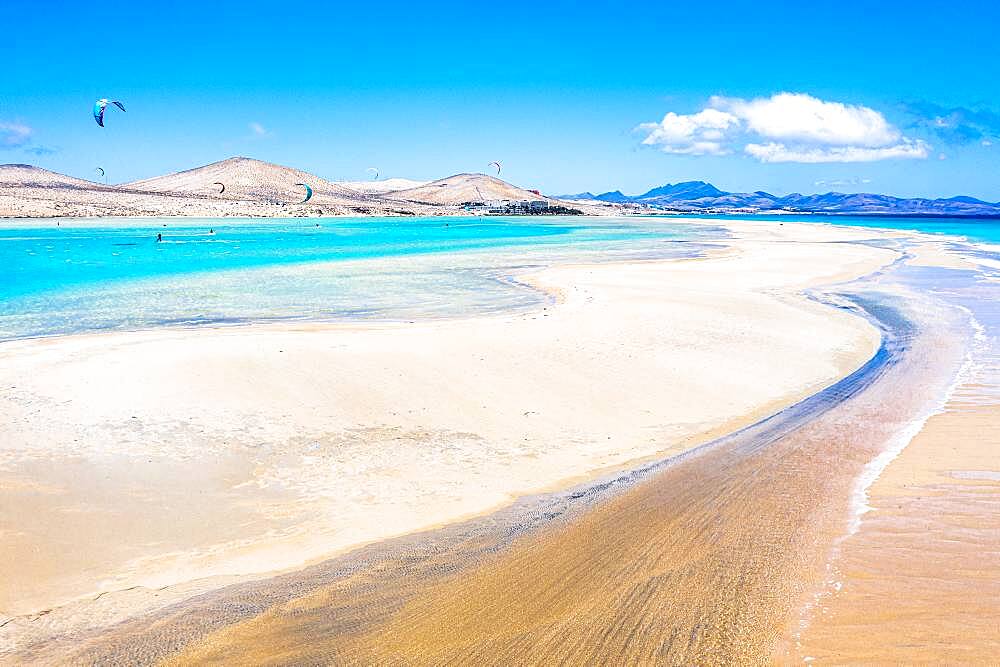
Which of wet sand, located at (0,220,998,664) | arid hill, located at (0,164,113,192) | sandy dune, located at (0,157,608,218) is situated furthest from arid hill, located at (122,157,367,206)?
wet sand, located at (0,220,998,664)

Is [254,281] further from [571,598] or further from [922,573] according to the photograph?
[922,573]

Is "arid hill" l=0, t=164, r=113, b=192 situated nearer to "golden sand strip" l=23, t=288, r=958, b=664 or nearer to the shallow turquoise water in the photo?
the shallow turquoise water

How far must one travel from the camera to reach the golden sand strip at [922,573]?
4141 mm

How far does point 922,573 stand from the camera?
199 inches

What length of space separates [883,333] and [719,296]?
14.5 feet

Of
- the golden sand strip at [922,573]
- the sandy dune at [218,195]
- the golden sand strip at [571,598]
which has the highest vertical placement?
the sandy dune at [218,195]

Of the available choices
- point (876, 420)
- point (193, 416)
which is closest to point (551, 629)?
point (193, 416)

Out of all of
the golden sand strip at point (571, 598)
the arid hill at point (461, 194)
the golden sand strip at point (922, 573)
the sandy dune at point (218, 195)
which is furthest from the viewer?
the arid hill at point (461, 194)

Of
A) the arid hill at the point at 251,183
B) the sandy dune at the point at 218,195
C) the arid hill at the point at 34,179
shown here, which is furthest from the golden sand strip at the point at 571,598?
the arid hill at the point at 251,183

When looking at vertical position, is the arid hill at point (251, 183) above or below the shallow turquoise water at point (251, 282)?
above

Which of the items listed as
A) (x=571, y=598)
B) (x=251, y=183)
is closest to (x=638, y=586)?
(x=571, y=598)

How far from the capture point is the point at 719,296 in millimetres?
18953

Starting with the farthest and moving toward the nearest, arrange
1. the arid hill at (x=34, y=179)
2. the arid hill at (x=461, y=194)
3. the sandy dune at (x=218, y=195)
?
the arid hill at (x=461, y=194), the arid hill at (x=34, y=179), the sandy dune at (x=218, y=195)

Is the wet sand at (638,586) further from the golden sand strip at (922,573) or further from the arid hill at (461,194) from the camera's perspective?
the arid hill at (461,194)
